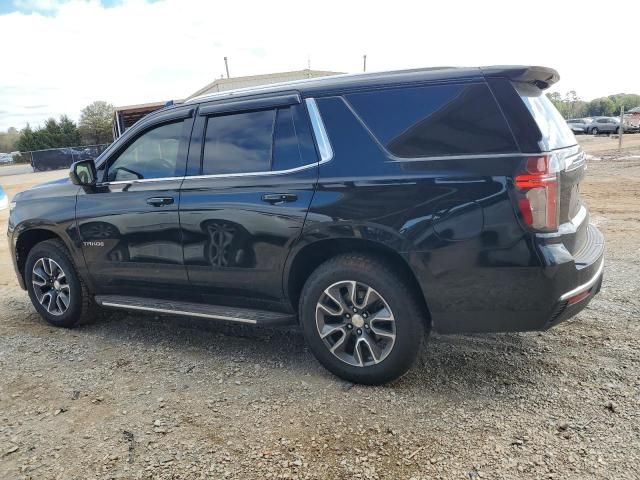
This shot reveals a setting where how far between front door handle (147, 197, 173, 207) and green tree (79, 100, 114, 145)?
5808 cm

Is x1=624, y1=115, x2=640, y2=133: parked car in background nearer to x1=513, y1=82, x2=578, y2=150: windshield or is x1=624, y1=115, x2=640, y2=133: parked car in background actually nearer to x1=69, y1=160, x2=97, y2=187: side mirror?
x1=513, y1=82, x2=578, y2=150: windshield

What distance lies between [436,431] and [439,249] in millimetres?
1021

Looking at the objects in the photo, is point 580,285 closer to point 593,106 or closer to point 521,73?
point 521,73

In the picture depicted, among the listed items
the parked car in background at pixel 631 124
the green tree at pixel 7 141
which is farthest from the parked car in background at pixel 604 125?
the green tree at pixel 7 141

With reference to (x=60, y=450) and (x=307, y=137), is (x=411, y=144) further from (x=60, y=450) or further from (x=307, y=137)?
A: (x=60, y=450)

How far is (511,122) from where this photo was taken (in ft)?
9.36

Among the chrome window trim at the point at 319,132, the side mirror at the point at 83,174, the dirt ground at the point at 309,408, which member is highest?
the chrome window trim at the point at 319,132

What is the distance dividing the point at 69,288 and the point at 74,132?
6105 cm

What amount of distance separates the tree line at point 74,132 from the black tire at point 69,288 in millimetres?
57190

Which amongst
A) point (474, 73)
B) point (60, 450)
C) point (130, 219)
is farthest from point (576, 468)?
point (130, 219)

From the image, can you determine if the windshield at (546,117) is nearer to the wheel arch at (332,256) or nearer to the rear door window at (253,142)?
the wheel arch at (332,256)

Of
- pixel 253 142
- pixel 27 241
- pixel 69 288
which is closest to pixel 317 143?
pixel 253 142

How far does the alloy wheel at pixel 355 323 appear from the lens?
320 cm

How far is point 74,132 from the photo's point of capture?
58.3 meters
